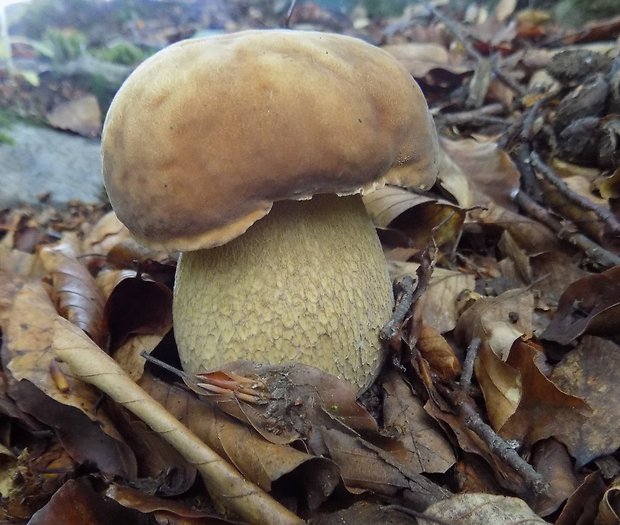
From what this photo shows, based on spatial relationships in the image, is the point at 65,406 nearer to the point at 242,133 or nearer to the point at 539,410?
the point at 242,133

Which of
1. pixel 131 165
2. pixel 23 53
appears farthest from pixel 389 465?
pixel 23 53

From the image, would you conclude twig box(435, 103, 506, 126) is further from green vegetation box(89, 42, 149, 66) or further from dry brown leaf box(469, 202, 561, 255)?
green vegetation box(89, 42, 149, 66)

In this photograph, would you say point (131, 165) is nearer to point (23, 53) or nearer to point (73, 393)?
point (73, 393)

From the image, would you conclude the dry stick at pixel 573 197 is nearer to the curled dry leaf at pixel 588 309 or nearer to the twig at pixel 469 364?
the curled dry leaf at pixel 588 309

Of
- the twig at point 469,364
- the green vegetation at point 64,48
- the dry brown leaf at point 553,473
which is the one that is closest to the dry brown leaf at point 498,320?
the twig at point 469,364

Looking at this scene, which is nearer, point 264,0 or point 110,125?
point 110,125

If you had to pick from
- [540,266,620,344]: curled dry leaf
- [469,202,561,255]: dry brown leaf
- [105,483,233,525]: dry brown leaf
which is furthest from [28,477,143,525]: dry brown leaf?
[469,202,561,255]: dry brown leaf
